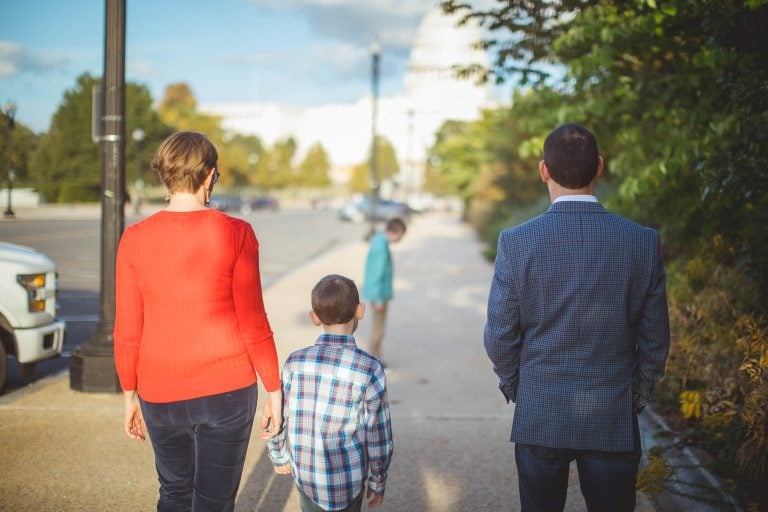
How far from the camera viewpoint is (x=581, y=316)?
2.68 m

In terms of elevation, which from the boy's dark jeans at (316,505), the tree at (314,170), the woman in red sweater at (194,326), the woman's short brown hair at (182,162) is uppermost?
the tree at (314,170)

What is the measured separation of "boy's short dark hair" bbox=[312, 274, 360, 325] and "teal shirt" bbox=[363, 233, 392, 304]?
465 centimetres

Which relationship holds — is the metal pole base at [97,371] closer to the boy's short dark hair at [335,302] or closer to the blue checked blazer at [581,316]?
the boy's short dark hair at [335,302]

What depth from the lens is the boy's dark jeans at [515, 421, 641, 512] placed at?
108 inches

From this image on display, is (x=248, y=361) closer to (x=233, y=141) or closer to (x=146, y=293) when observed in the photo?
(x=146, y=293)

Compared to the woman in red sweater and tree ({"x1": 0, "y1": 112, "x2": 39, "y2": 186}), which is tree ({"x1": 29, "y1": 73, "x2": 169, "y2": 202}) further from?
the woman in red sweater

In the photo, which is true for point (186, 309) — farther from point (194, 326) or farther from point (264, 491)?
point (264, 491)

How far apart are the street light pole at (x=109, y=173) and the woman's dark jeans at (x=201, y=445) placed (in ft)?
12.4

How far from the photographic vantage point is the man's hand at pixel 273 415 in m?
2.89

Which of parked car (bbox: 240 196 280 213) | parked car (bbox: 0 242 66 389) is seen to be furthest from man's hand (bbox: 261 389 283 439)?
parked car (bbox: 240 196 280 213)

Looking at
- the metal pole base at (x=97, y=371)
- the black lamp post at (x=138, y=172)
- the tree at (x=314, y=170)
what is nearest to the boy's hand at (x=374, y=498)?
the metal pole base at (x=97, y=371)

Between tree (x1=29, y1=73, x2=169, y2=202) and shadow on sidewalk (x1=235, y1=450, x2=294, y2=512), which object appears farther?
tree (x1=29, y1=73, x2=169, y2=202)

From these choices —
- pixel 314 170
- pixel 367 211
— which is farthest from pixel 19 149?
pixel 314 170

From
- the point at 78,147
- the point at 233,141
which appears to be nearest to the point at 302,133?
the point at 233,141
